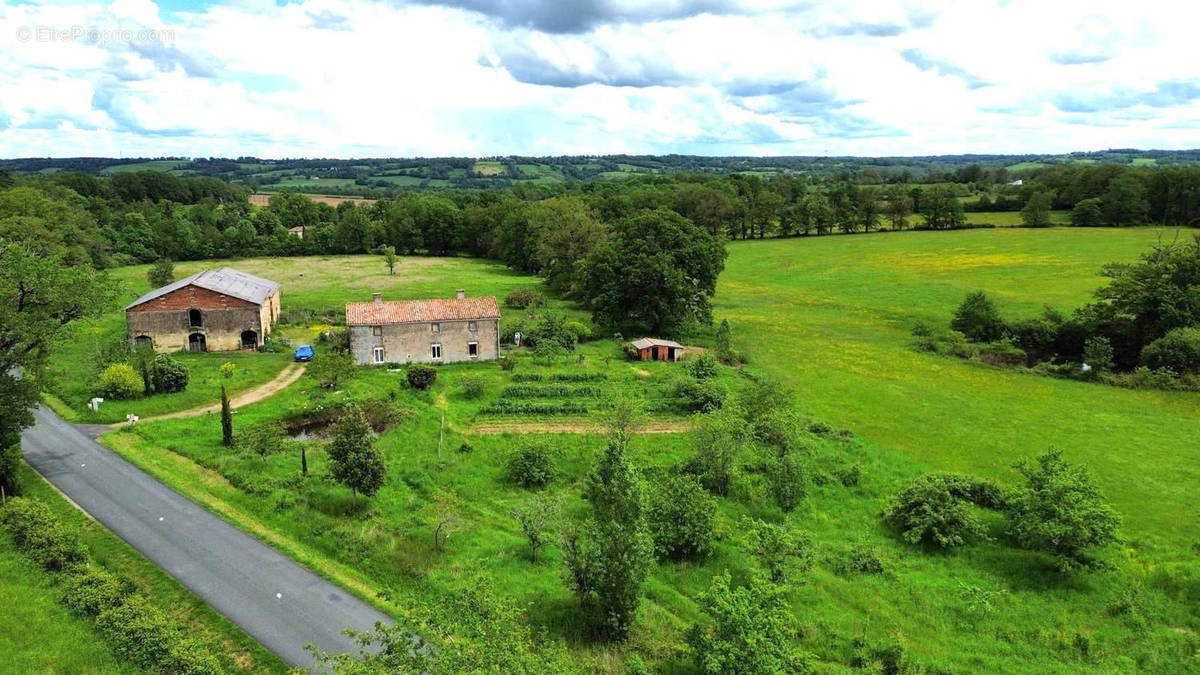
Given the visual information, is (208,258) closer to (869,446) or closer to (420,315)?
(420,315)

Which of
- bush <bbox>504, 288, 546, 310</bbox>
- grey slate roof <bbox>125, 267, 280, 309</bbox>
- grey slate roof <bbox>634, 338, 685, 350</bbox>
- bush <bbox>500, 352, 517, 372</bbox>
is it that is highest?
grey slate roof <bbox>125, 267, 280, 309</bbox>

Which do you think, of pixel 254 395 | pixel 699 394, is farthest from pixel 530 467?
pixel 254 395

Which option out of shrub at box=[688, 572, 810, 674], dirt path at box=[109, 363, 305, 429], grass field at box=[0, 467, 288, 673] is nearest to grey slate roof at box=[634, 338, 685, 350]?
dirt path at box=[109, 363, 305, 429]

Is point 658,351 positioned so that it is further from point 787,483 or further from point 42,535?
point 42,535

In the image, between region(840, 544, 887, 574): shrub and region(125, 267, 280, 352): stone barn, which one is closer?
region(840, 544, 887, 574): shrub

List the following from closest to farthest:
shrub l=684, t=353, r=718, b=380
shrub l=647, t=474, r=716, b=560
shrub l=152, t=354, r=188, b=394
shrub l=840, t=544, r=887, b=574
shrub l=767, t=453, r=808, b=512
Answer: shrub l=840, t=544, r=887, b=574 → shrub l=647, t=474, r=716, b=560 → shrub l=767, t=453, r=808, b=512 → shrub l=152, t=354, r=188, b=394 → shrub l=684, t=353, r=718, b=380

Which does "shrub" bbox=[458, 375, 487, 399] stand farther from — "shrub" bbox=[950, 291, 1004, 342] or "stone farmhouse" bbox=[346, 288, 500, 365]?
"shrub" bbox=[950, 291, 1004, 342]

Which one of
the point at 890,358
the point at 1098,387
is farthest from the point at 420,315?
the point at 1098,387
